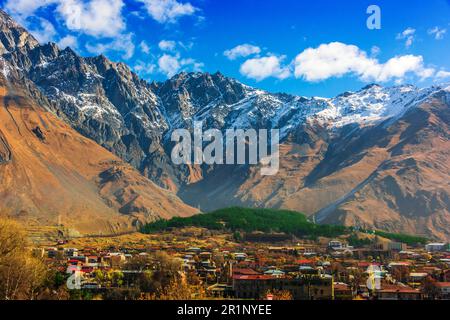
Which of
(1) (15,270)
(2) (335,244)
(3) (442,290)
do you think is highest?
(2) (335,244)

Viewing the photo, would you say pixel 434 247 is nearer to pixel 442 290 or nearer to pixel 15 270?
pixel 442 290

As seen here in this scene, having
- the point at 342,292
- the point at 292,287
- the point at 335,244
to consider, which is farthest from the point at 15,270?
the point at 335,244

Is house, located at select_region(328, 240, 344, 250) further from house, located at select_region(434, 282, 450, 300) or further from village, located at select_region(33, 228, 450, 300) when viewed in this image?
house, located at select_region(434, 282, 450, 300)

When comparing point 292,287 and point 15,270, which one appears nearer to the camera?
point 15,270

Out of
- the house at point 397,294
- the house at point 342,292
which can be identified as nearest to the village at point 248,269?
the house at point 397,294

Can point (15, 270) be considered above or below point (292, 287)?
above

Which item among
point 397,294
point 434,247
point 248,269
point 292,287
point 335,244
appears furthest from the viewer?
point 434,247

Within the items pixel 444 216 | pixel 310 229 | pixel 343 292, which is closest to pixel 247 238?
pixel 310 229

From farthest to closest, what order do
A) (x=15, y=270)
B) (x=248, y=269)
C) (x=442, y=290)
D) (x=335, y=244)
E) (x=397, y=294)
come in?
1. (x=335, y=244)
2. (x=248, y=269)
3. (x=442, y=290)
4. (x=397, y=294)
5. (x=15, y=270)

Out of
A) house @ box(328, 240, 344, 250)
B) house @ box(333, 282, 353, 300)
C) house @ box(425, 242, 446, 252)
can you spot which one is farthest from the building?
house @ box(425, 242, 446, 252)
